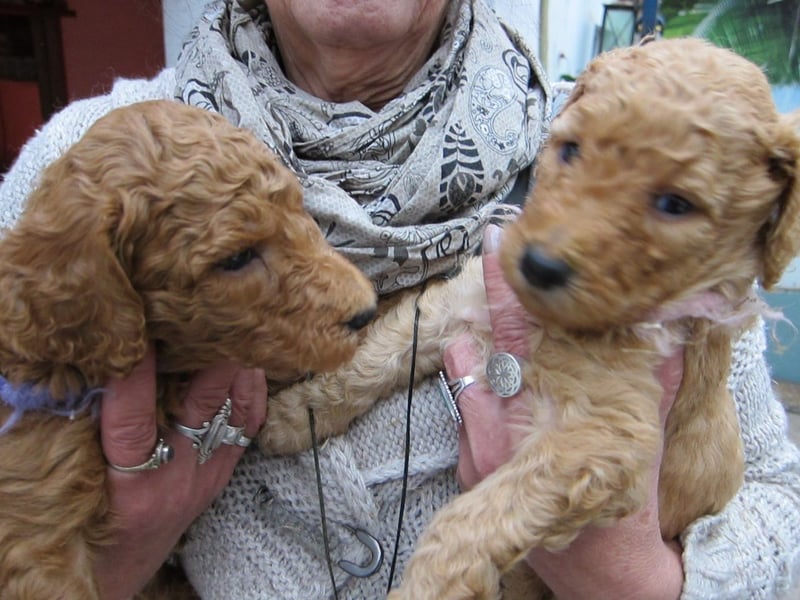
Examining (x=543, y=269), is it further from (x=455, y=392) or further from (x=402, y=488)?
(x=402, y=488)

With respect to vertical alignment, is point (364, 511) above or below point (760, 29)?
below

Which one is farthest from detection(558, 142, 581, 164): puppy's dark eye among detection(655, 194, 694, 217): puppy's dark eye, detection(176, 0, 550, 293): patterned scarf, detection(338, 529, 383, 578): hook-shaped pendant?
detection(338, 529, 383, 578): hook-shaped pendant

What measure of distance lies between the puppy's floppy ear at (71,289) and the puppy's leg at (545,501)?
2.62 ft

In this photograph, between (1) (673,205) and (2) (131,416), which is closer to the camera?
(1) (673,205)

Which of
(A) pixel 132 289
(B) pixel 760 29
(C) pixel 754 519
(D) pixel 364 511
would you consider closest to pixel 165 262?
(A) pixel 132 289

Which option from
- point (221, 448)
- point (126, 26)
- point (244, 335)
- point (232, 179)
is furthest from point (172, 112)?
point (126, 26)

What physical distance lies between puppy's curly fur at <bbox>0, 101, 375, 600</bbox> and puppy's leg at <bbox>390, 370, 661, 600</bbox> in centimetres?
48

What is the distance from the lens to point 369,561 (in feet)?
6.21

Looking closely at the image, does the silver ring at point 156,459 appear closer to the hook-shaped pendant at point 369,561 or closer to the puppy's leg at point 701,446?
the hook-shaped pendant at point 369,561

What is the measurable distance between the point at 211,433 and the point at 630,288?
3.41ft

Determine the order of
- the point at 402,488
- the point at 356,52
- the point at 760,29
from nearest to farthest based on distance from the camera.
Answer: the point at 402,488 → the point at 356,52 → the point at 760,29

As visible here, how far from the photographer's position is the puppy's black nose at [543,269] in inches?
52.9

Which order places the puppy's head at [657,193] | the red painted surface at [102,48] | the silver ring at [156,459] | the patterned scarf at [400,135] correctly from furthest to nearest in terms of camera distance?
the red painted surface at [102,48]
the patterned scarf at [400,135]
the silver ring at [156,459]
the puppy's head at [657,193]

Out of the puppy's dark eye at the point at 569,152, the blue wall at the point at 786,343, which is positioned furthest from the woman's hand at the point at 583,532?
the blue wall at the point at 786,343
